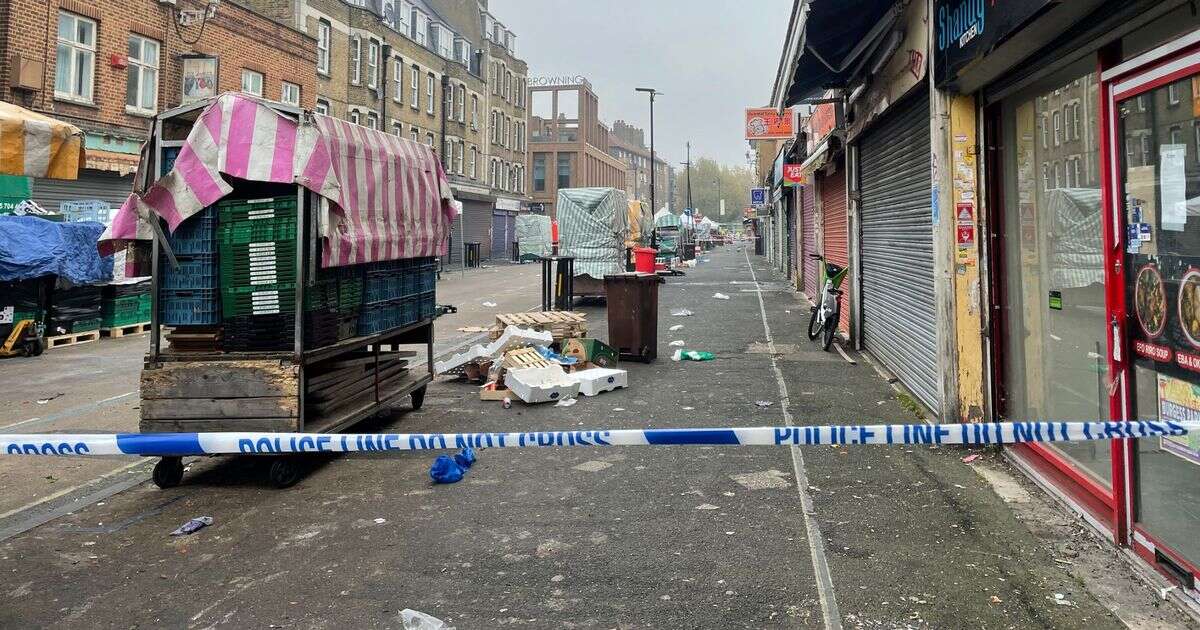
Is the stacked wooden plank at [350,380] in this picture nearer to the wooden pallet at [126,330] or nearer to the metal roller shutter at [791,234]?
the wooden pallet at [126,330]

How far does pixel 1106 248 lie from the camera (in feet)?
12.2

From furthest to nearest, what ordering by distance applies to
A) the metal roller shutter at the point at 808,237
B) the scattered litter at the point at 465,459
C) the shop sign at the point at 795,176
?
the metal roller shutter at the point at 808,237 → the shop sign at the point at 795,176 → the scattered litter at the point at 465,459

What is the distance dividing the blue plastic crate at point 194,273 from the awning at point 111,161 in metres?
14.5

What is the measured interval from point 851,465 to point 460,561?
3027 mm

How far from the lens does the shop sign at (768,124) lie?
20531 millimetres

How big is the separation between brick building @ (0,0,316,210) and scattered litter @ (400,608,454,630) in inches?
714

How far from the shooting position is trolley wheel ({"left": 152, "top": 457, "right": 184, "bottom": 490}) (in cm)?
532

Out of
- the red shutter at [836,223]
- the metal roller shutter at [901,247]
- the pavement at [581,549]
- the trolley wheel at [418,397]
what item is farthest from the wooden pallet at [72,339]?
the red shutter at [836,223]

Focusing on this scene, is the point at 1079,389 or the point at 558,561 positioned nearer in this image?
the point at 558,561

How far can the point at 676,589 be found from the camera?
11.6 feet

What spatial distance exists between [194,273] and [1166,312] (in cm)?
598

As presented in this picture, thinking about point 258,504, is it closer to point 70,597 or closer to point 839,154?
point 70,597

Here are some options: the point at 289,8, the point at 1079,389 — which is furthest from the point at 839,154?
the point at 289,8

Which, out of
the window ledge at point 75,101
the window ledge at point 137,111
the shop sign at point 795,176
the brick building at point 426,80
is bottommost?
the shop sign at point 795,176
